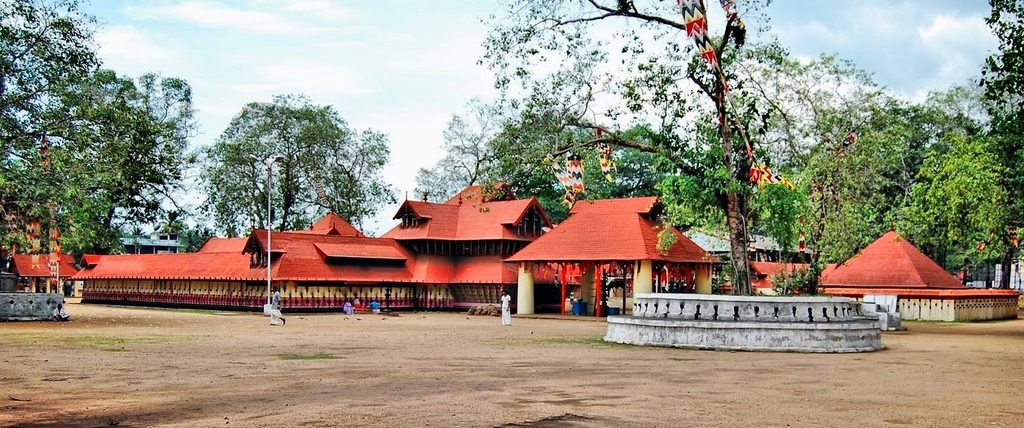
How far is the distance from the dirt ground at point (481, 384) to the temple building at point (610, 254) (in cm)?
1705

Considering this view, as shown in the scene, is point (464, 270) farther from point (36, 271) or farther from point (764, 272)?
point (36, 271)

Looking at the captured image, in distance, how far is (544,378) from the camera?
49.6ft

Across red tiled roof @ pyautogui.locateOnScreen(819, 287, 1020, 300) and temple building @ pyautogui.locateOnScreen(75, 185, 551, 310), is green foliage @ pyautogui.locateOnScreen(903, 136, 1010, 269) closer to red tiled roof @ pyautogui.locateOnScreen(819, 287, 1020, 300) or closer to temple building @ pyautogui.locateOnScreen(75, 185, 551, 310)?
red tiled roof @ pyautogui.locateOnScreen(819, 287, 1020, 300)

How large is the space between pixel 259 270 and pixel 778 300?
31.4 m

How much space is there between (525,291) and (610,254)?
5735 mm

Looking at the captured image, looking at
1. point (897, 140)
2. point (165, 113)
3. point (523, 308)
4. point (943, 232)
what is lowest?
point (523, 308)

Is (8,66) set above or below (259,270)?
above

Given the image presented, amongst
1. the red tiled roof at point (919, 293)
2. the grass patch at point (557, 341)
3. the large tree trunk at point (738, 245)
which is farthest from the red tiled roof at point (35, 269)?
the large tree trunk at point (738, 245)

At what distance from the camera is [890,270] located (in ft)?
138

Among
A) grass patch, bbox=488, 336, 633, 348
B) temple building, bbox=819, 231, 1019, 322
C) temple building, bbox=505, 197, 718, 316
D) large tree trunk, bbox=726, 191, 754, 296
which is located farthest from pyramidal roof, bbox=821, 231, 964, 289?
grass patch, bbox=488, 336, 633, 348

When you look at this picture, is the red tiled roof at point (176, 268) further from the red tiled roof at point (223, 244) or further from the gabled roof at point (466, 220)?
the gabled roof at point (466, 220)

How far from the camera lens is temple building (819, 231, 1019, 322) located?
39656 millimetres

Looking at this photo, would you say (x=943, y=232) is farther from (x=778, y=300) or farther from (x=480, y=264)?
(x=480, y=264)

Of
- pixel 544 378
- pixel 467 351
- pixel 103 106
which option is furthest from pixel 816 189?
pixel 103 106
